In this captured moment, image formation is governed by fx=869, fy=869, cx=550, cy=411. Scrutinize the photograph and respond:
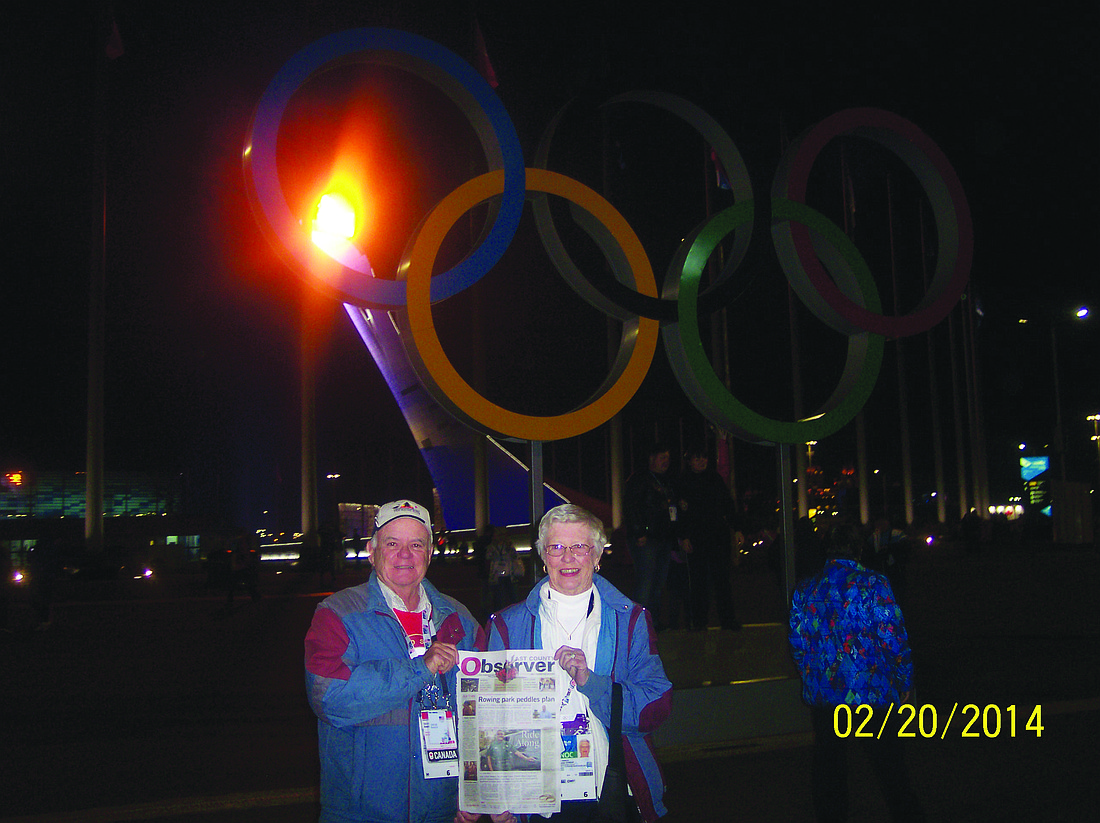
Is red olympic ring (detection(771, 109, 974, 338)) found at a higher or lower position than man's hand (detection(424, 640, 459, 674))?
higher

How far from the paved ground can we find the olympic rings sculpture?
A: 2.36 meters

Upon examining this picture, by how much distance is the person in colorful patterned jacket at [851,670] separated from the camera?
13.2 ft

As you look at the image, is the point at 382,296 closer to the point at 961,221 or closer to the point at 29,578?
the point at 961,221

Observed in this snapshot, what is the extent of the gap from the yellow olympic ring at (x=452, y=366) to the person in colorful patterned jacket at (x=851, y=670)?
7.48ft

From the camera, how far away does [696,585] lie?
820 cm

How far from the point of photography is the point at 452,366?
5688mm

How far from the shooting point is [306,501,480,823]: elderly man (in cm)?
272

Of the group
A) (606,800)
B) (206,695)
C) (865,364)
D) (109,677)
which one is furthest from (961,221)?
(109,677)

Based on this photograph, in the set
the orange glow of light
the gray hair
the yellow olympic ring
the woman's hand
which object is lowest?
the woman's hand

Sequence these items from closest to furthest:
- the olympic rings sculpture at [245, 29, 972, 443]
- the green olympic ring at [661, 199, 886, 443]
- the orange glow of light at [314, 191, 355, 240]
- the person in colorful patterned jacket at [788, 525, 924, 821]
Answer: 1. the person in colorful patterned jacket at [788, 525, 924, 821]
2. the olympic rings sculpture at [245, 29, 972, 443]
3. the green olympic ring at [661, 199, 886, 443]
4. the orange glow of light at [314, 191, 355, 240]

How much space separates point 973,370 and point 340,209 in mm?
29592
